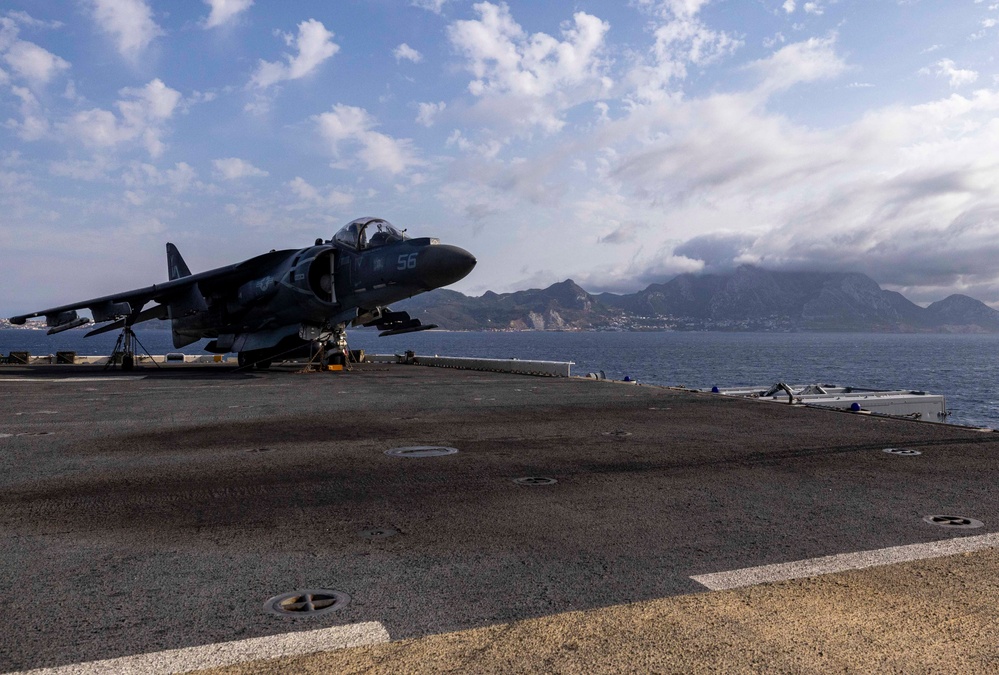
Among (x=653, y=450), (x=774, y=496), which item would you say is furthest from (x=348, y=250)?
(x=774, y=496)

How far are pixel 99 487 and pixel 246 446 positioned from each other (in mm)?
2889

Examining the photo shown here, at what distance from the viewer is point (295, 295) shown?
26250 mm

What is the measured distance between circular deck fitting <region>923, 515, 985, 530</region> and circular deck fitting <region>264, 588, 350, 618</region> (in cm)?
524

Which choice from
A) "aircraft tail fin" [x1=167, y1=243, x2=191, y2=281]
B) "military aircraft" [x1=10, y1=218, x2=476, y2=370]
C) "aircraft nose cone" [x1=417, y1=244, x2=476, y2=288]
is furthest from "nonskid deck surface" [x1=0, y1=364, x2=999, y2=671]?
"aircraft tail fin" [x1=167, y1=243, x2=191, y2=281]

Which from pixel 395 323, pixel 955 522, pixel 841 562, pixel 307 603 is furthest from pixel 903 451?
pixel 395 323

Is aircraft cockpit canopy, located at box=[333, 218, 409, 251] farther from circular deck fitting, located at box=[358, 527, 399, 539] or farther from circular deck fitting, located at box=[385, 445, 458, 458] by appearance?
circular deck fitting, located at box=[358, 527, 399, 539]

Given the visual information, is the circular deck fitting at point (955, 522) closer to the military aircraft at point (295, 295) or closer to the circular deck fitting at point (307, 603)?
the circular deck fitting at point (307, 603)

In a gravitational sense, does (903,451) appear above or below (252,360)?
below

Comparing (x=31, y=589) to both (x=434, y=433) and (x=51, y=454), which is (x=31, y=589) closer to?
(x=51, y=454)

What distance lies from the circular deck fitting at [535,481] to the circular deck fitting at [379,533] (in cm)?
217

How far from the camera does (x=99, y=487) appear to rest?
7.28 meters

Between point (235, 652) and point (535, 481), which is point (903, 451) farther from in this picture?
point (235, 652)

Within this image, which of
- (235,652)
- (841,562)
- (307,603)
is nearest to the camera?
(235,652)

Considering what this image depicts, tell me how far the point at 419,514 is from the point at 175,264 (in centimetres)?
3905
